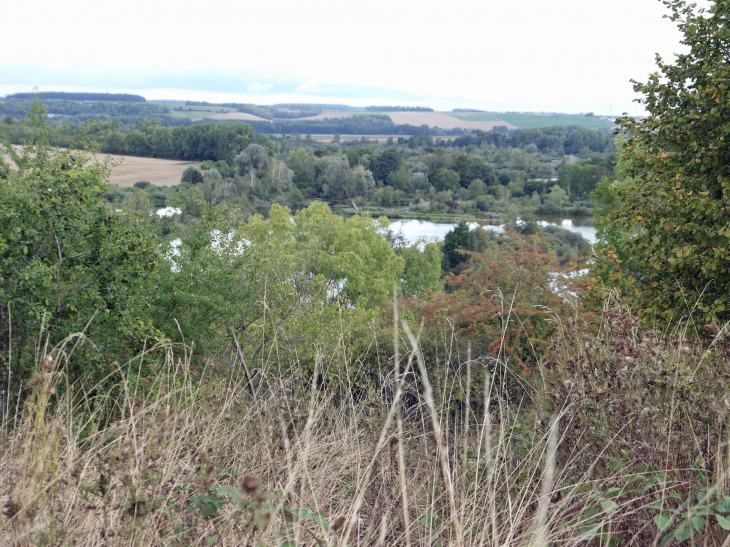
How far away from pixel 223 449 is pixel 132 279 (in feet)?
19.2

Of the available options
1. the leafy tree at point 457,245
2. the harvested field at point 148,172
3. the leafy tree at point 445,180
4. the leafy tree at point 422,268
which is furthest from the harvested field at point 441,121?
the leafy tree at point 422,268

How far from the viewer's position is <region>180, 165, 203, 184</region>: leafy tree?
66.6m

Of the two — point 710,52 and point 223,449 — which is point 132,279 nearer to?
point 223,449

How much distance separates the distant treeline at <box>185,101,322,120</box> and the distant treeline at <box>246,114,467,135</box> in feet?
25.5

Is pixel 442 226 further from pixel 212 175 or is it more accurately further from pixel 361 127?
pixel 361 127

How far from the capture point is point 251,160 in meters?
77.6

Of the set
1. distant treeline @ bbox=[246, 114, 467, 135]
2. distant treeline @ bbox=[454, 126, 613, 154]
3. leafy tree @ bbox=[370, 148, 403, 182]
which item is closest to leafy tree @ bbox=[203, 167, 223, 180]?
leafy tree @ bbox=[370, 148, 403, 182]

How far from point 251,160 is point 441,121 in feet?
399

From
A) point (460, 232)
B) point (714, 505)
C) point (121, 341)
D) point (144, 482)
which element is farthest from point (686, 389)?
point (460, 232)

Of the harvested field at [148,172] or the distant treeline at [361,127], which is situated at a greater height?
the distant treeline at [361,127]

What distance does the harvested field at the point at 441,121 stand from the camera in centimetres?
17950

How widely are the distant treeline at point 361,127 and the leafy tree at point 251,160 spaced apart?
236ft

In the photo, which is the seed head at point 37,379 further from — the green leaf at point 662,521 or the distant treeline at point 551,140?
the distant treeline at point 551,140

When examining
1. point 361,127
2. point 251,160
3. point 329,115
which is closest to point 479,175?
point 251,160
